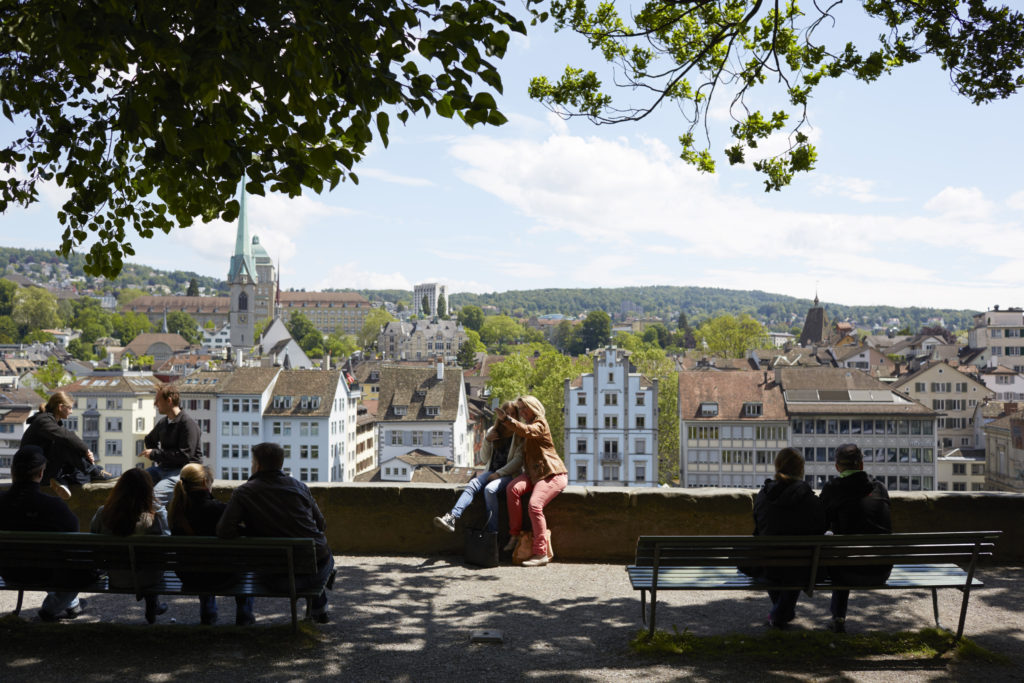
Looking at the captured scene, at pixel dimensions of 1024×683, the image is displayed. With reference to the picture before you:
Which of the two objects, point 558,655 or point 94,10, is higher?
point 94,10

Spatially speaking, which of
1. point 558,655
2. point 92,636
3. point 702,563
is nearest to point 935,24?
point 702,563

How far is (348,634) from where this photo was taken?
5184 millimetres

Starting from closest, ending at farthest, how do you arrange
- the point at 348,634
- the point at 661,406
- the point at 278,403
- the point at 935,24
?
the point at 348,634 → the point at 935,24 → the point at 278,403 → the point at 661,406

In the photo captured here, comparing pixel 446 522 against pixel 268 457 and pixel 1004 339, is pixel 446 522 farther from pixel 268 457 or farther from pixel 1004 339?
pixel 1004 339

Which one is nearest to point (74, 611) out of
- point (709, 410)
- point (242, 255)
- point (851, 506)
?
point (851, 506)

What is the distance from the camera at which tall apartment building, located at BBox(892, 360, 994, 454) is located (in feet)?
243

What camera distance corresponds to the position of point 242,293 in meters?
159

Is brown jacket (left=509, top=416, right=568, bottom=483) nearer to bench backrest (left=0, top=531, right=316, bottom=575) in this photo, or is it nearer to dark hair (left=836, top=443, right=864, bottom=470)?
dark hair (left=836, top=443, right=864, bottom=470)

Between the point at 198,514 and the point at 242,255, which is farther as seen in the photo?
the point at 242,255

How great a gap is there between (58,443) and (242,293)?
159283mm

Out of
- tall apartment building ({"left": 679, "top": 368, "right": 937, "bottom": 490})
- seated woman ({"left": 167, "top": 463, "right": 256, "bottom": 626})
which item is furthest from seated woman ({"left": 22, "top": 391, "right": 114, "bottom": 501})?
tall apartment building ({"left": 679, "top": 368, "right": 937, "bottom": 490})

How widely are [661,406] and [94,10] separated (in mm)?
71381

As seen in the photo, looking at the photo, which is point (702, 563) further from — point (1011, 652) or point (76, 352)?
point (76, 352)

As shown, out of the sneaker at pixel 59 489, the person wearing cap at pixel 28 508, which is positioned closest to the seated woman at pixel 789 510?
the person wearing cap at pixel 28 508
